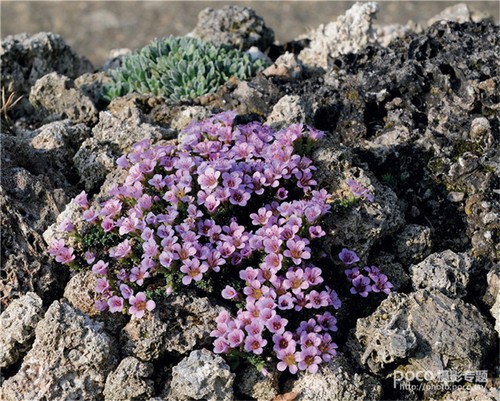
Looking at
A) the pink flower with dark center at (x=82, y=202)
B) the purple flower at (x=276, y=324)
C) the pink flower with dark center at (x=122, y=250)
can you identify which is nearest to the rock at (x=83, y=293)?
the pink flower with dark center at (x=122, y=250)

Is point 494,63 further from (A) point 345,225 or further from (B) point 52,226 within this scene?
(B) point 52,226

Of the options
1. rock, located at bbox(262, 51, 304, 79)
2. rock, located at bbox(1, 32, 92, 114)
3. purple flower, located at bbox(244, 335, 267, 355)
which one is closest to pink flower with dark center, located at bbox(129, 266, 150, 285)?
purple flower, located at bbox(244, 335, 267, 355)

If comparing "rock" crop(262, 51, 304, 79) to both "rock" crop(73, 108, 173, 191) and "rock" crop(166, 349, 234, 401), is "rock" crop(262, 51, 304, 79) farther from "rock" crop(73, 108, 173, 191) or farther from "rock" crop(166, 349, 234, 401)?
"rock" crop(166, 349, 234, 401)

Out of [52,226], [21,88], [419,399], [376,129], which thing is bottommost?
[419,399]

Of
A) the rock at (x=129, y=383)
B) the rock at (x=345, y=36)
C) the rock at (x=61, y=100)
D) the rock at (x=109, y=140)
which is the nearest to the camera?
the rock at (x=129, y=383)

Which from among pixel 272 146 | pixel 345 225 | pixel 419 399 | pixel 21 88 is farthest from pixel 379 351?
pixel 21 88

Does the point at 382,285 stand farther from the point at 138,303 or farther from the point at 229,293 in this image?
the point at 138,303

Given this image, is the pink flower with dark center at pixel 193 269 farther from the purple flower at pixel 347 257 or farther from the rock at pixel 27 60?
the rock at pixel 27 60

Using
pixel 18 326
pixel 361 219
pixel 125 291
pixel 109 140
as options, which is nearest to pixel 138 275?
pixel 125 291
